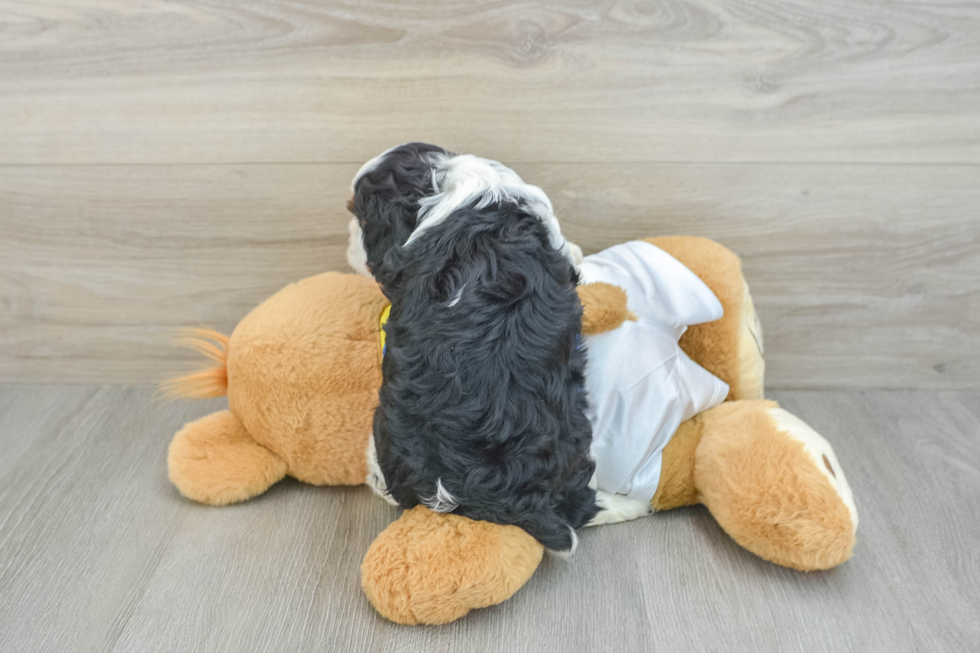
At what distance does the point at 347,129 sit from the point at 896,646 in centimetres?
88

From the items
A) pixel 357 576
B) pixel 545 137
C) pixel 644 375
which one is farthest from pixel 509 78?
pixel 357 576

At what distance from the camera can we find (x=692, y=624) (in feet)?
2.28

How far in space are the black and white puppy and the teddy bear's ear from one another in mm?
45

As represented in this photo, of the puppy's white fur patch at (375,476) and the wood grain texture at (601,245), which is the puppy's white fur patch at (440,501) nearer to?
the puppy's white fur patch at (375,476)

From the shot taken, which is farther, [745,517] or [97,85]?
[97,85]

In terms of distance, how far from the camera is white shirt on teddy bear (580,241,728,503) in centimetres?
78

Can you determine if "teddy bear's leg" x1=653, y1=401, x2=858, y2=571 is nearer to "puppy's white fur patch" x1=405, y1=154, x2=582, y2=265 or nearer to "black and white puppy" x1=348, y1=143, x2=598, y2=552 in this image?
"black and white puppy" x1=348, y1=143, x2=598, y2=552

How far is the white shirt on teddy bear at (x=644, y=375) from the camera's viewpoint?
30.7 inches

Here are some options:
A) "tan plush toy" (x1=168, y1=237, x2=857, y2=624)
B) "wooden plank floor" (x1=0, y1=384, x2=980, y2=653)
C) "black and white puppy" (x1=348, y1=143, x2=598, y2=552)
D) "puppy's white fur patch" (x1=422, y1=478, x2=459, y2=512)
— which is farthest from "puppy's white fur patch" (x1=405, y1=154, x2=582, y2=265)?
"wooden plank floor" (x1=0, y1=384, x2=980, y2=653)

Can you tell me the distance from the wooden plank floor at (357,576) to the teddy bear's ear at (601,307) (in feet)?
0.84

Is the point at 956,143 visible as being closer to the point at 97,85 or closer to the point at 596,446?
the point at 596,446

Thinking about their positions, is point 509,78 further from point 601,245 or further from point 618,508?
point 618,508

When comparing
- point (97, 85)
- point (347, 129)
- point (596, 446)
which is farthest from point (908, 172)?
point (97, 85)

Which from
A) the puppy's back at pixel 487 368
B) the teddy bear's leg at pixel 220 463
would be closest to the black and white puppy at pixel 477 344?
the puppy's back at pixel 487 368
